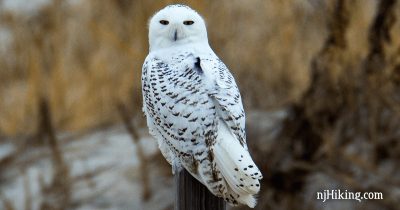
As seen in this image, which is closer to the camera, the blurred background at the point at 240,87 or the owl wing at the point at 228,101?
the owl wing at the point at 228,101

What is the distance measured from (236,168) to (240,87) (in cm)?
254

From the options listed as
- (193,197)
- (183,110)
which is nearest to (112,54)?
(183,110)

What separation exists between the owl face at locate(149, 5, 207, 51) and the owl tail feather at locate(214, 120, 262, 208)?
0.40 m

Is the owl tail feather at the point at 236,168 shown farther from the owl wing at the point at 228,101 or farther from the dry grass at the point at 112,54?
the dry grass at the point at 112,54

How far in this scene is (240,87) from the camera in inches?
186

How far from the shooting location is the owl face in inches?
98.4

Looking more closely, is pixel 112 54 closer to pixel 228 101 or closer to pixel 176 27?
pixel 176 27

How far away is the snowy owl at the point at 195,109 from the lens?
7.32 ft

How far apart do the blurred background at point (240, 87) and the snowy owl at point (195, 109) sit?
2.07 meters

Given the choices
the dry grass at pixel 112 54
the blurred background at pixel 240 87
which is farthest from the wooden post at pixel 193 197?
the dry grass at pixel 112 54

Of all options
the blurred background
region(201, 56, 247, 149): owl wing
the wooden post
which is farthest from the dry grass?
the wooden post

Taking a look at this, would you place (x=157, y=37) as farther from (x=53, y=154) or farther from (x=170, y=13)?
(x=53, y=154)

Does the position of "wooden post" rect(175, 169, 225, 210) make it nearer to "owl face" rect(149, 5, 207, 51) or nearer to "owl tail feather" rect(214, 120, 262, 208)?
"owl tail feather" rect(214, 120, 262, 208)

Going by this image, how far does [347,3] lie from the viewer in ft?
14.6
